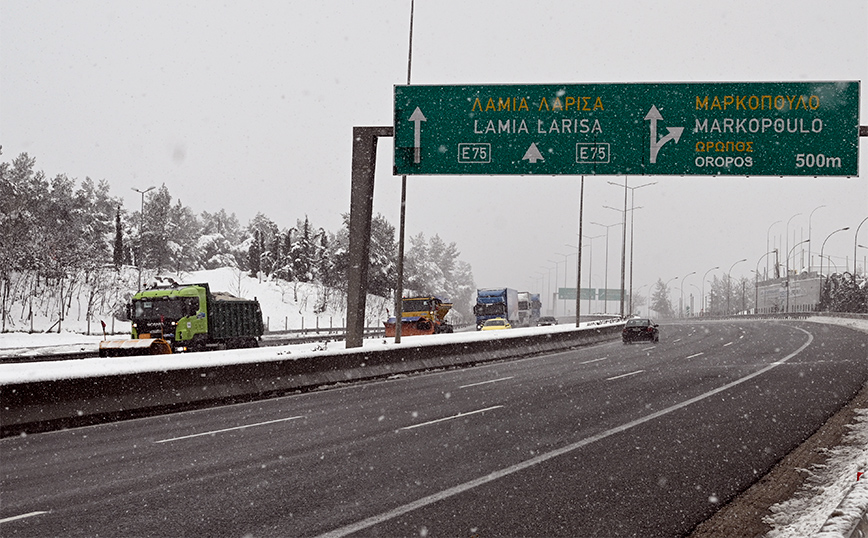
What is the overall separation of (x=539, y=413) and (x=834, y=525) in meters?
9.10

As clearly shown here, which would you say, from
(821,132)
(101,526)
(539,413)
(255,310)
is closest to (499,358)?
(255,310)

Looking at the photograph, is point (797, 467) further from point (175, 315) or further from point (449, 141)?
point (175, 315)

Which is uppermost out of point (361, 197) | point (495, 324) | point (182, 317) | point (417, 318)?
point (361, 197)

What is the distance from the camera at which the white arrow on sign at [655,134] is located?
70.7 feet

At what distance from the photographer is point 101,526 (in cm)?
658

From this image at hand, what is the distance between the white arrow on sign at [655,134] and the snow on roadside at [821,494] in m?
11.2

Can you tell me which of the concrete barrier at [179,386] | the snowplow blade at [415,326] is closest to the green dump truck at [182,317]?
the concrete barrier at [179,386]

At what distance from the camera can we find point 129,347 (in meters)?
23.0

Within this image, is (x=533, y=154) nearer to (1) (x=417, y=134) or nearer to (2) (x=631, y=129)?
(2) (x=631, y=129)

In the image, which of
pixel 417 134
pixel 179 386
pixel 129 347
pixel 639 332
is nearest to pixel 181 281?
pixel 639 332

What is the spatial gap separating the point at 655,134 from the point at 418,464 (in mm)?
14989

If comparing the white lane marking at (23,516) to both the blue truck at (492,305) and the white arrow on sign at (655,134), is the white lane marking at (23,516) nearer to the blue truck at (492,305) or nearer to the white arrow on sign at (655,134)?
the white arrow on sign at (655,134)

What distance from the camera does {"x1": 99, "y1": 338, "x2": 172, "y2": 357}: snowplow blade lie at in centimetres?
2259

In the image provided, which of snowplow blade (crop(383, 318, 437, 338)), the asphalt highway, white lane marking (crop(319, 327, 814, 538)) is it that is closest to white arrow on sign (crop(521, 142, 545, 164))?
the asphalt highway
